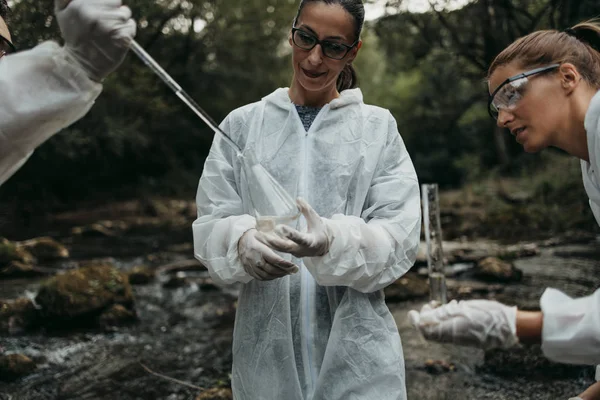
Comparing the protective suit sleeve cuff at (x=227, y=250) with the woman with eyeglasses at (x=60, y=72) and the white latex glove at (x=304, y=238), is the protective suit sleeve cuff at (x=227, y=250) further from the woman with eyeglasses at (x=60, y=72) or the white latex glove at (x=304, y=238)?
the woman with eyeglasses at (x=60, y=72)

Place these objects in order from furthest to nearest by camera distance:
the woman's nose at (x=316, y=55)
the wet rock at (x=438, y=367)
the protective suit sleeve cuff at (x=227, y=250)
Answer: the wet rock at (x=438, y=367), the woman's nose at (x=316, y=55), the protective suit sleeve cuff at (x=227, y=250)

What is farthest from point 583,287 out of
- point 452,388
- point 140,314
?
point 140,314

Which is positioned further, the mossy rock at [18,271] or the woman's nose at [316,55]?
the mossy rock at [18,271]

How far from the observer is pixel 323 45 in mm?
2074

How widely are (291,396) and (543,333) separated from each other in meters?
0.86

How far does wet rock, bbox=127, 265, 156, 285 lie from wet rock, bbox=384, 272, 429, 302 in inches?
125

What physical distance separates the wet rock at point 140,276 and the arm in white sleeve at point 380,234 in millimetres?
6072

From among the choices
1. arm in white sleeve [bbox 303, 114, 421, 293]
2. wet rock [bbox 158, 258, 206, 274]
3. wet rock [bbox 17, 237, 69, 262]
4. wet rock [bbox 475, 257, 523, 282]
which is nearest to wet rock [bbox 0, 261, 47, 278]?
wet rock [bbox 17, 237, 69, 262]

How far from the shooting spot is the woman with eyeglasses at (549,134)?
139 cm

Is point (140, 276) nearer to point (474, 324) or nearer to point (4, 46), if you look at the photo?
point (4, 46)

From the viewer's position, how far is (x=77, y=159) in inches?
576

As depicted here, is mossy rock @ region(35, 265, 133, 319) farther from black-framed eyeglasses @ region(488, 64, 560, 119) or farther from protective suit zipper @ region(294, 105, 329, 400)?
black-framed eyeglasses @ region(488, 64, 560, 119)

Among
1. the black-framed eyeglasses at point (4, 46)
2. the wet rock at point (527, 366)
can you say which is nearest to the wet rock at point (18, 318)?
the wet rock at point (527, 366)

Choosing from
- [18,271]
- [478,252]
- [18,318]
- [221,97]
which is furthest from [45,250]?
[221,97]
